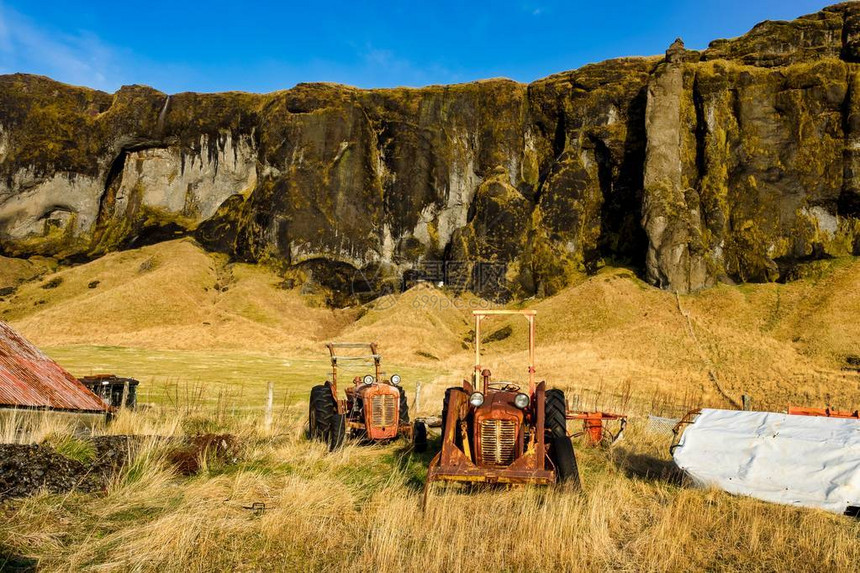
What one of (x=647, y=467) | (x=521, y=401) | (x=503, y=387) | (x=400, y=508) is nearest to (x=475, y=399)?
(x=521, y=401)

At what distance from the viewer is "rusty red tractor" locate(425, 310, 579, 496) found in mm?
7953

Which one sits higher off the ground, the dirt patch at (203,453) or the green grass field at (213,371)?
the dirt patch at (203,453)

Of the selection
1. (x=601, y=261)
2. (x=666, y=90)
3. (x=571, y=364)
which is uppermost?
(x=666, y=90)

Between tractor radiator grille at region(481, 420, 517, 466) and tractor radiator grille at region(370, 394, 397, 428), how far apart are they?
454cm

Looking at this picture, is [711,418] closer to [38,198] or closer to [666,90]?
[666,90]

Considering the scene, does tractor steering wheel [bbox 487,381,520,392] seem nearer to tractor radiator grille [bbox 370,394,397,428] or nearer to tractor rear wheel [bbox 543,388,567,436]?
tractor rear wheel [bbox 543,388,567,436]

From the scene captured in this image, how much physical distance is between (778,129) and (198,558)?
67483 mm

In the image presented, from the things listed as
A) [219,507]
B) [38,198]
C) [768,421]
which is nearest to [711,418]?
[768,421]

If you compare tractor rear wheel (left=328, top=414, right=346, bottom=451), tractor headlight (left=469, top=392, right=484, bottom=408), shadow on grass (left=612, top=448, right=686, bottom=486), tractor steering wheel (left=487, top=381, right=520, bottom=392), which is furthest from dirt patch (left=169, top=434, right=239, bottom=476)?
shadow on grass (left=612, top=448, right=686, bottom=486)

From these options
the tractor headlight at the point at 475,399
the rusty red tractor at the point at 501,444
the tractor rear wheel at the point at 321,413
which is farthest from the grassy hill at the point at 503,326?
the tractor headlight at the point at 475,399

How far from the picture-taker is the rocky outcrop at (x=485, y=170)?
58062mm

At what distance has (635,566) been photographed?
5855 mm

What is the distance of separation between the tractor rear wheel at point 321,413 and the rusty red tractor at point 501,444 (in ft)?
14.5

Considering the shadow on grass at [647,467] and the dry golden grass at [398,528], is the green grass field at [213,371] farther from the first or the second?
the shadow on grass at [647,467]
